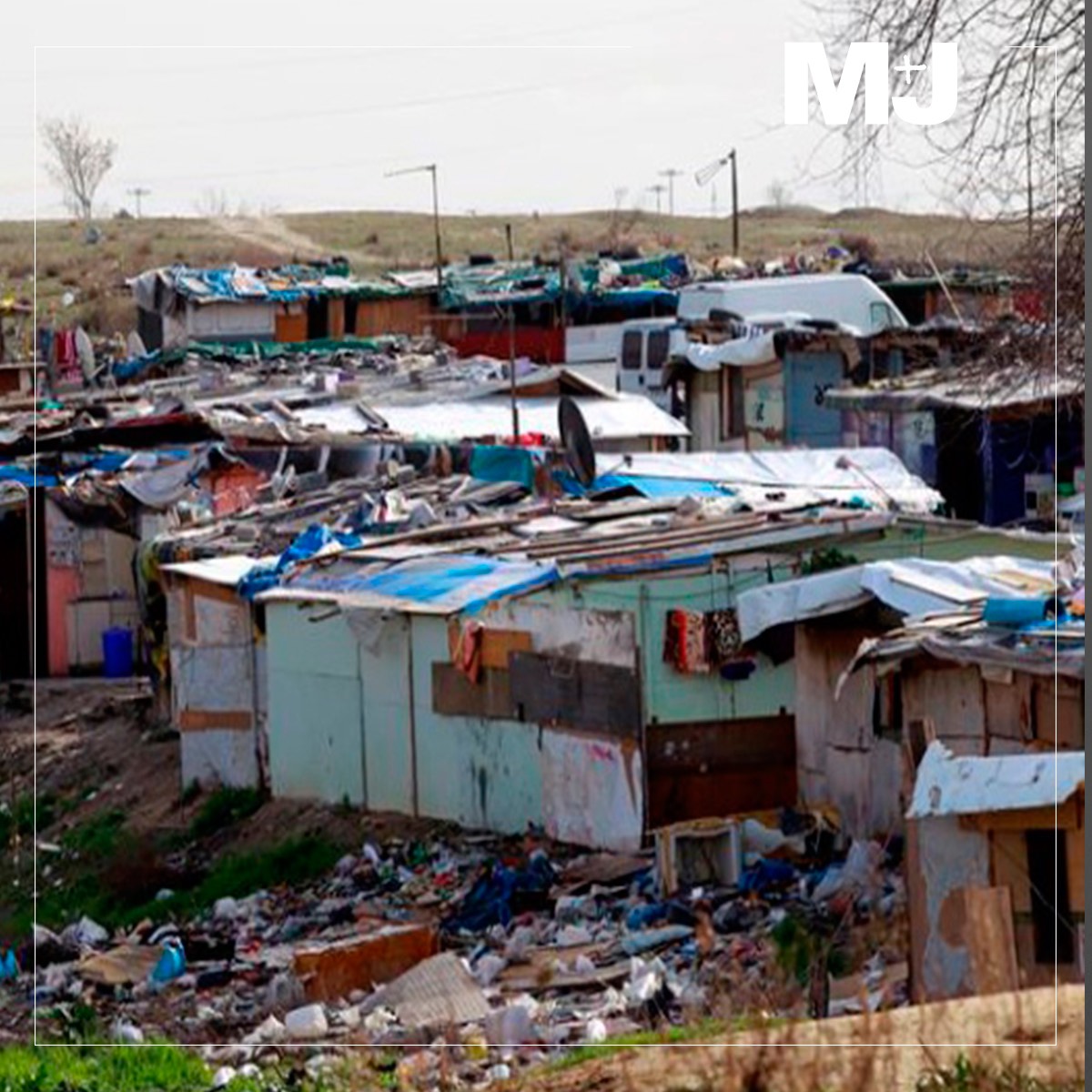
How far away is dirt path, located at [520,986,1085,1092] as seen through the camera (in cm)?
623

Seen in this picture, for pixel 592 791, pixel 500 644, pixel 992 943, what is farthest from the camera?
pixel 500 644

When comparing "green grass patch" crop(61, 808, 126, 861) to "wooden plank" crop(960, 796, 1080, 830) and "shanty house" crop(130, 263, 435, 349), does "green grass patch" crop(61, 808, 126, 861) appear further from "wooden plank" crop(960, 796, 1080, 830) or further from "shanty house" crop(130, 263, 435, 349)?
"shanty house" crop(130, 263, 435, 349)

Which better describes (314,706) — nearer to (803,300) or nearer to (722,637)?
(722,637)

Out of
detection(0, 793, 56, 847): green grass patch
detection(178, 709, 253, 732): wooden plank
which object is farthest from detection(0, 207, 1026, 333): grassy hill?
detection(178, 709, 253, 732): wooden plank

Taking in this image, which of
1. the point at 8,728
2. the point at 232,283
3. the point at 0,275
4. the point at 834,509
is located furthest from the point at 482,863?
the point at 0,275

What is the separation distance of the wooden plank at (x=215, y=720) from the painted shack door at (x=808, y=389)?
11.6m

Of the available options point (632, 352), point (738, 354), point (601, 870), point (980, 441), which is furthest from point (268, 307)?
point (601, 870)

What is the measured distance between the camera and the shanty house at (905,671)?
12008 mm

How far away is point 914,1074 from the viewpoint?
6.51 meters

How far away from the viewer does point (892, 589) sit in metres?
14.1

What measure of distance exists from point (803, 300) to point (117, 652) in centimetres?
1247

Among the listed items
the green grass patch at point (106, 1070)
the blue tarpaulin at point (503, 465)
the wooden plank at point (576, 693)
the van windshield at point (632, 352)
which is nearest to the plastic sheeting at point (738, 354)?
the van windshield at point (632, 352)

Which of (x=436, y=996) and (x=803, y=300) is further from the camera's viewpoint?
(x=803, y=300)

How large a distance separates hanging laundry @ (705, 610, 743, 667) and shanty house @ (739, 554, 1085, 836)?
0.15 m
